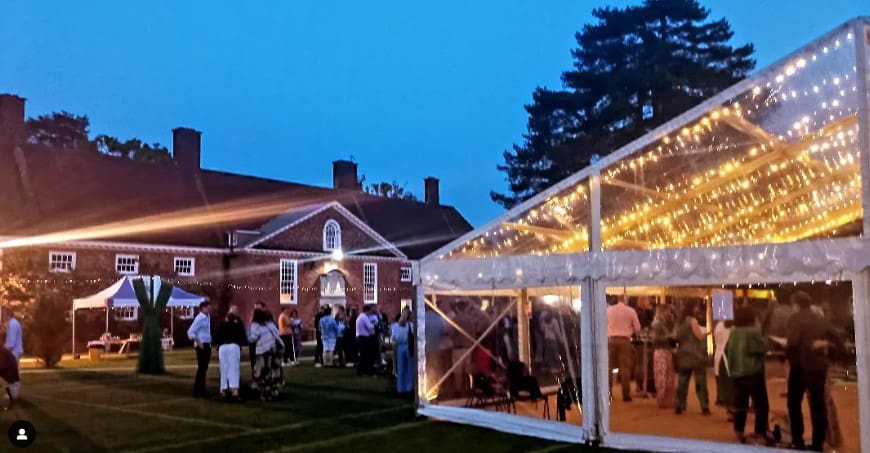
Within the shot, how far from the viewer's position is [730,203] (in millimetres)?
10227

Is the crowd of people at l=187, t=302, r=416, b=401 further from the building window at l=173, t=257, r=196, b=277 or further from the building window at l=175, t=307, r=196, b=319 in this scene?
the building window at l=173, t=257, r=196, b=277

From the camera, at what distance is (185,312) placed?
1171 inches

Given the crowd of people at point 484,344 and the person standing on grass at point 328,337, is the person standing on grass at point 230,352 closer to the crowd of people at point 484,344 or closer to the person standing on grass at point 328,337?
the crowd of people at point 484,344

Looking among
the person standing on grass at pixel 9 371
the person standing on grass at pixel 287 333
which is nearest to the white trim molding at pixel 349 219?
the person standing on grass at pixel 287 333

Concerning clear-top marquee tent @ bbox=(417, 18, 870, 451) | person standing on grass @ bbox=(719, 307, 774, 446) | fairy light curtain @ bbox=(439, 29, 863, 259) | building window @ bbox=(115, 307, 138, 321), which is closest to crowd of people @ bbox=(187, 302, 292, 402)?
clear-top marquee tent @ bbox=(417, 18, 870, 451)

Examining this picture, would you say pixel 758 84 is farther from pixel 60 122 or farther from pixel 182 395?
pixel 60 122

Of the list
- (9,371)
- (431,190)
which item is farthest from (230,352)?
(431,190)

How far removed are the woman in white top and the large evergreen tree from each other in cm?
2463

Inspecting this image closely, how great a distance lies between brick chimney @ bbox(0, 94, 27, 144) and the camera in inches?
1228

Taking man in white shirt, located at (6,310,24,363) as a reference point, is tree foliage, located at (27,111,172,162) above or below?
above

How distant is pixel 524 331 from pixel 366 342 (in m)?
6.63

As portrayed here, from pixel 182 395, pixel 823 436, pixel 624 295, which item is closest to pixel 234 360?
pixel 182 395

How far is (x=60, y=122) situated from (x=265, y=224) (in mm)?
19887

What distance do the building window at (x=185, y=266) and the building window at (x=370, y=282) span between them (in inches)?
360
